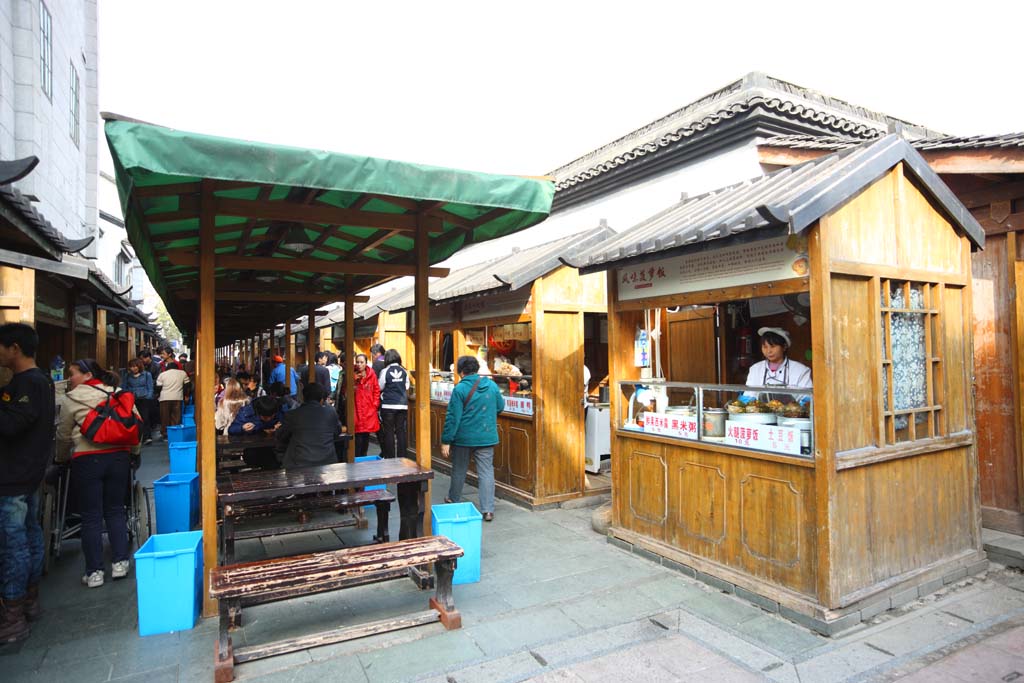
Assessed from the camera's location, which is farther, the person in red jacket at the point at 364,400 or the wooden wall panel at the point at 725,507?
the person in red jacket at the point at 364,400

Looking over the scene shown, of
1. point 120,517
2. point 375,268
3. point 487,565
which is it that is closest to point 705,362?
point 487,565

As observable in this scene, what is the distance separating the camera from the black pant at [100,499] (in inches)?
196

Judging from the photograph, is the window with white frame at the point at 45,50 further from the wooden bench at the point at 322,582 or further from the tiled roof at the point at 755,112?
the wooden bench at the point at 322,582

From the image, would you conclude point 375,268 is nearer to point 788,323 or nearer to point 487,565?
point 487,565

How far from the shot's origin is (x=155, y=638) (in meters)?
4.11

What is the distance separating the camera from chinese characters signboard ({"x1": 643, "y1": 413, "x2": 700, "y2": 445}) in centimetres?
528

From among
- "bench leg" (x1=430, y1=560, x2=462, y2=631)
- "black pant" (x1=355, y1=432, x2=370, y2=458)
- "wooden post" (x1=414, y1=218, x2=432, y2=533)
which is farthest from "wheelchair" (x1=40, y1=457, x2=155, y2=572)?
"bench leg" (x1=430, y1=560, x2=462, y2=631)

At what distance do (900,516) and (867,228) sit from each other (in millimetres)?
2186

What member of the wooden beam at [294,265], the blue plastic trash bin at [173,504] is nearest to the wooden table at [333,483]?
the blue plastic trash bin at [173,504]

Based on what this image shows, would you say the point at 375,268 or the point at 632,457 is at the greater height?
the point at 375,268

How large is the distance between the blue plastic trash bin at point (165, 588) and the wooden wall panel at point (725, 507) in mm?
3752

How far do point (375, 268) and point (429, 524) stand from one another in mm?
2266

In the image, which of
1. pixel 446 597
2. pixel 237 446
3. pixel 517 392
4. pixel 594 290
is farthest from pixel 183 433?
pixel 446 597

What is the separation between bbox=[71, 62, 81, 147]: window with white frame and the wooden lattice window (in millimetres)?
15956
